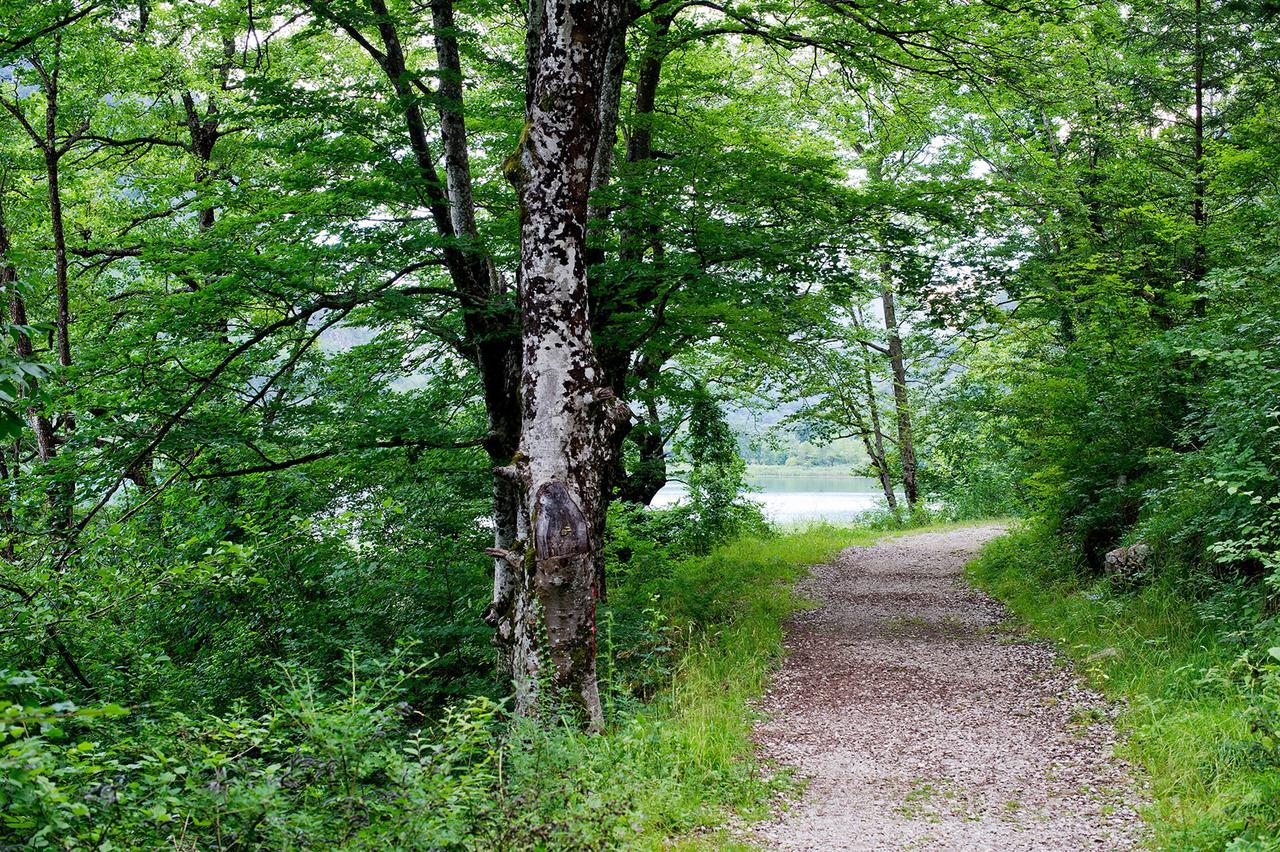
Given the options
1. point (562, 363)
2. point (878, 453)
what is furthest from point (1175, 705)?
point (878, 453)

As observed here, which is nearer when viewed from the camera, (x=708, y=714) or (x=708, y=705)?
(x=708, y=714)

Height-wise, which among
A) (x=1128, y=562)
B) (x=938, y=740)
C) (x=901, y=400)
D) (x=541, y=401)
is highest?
(x=901, y=400)

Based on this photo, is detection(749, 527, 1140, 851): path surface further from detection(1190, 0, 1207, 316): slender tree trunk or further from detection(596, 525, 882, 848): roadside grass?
detection(1190, 0, 1207, 316): slender tree trunk

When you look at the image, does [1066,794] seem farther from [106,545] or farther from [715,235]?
[106,545]

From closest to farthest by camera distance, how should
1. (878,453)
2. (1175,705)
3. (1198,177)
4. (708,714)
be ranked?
(1175,705), (708,714), (1198,177), (878,453)

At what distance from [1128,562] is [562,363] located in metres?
6.47

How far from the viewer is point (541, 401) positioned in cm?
511

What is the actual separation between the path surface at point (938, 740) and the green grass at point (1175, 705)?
202 millimetres

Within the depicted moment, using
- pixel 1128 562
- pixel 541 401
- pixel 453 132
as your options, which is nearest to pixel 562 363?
pixel 541 401

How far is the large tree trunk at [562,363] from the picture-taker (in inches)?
196

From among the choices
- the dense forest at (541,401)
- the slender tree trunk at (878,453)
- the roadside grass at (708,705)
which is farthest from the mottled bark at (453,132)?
the slender tree trunk at (878,453)

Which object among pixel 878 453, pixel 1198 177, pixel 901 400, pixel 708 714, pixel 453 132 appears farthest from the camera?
pixel 878 453

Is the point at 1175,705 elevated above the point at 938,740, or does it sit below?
above

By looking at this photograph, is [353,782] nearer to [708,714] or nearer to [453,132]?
[708,714]
